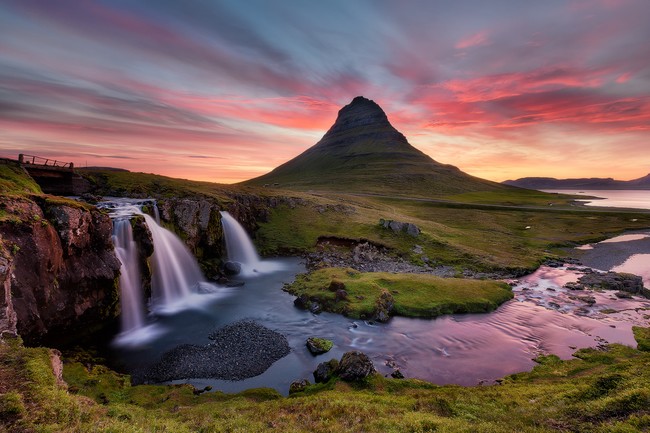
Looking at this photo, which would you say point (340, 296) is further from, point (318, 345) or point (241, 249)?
point (241, 249)

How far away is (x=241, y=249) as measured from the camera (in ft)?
195

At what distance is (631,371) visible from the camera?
18.8 m

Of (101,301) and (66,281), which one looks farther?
(101,301)

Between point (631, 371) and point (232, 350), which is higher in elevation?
point (631, 371)

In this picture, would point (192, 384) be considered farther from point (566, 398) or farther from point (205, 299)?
point (566, 398)

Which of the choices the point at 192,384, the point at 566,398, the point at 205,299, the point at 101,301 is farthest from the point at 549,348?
the point at 101,301

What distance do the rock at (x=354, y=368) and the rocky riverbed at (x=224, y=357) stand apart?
673 cm

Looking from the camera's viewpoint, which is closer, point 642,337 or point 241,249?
point 642,337

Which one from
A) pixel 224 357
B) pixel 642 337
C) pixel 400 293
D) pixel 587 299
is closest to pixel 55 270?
pixel 224 357

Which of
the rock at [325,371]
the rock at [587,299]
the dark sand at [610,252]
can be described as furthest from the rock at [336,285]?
the dark sand at [610,252]

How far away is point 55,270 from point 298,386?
22139mm

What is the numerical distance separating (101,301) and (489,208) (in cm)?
14187

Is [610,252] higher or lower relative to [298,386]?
higher

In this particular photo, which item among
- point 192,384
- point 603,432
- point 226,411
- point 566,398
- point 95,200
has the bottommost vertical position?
point 192,384
